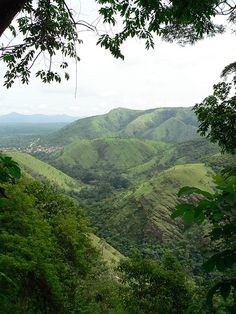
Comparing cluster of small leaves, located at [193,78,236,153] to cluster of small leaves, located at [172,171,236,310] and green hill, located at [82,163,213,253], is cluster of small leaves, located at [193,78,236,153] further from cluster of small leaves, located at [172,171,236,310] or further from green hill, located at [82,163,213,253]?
green hill, located at [82,163,213,253]

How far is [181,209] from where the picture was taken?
3.33 metres

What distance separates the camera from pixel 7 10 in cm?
380

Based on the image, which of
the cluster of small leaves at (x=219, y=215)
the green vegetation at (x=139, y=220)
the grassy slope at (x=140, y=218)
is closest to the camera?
the cluster of small leaves at (x=219, y=215)

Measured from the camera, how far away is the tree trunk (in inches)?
147

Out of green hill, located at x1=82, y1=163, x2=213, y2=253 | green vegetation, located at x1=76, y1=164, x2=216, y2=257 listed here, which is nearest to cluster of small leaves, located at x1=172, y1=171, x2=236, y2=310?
green vegetation, located at x1=76, y1=164, x2=216, y2=257

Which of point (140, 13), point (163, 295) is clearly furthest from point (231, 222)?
point (163, 295)

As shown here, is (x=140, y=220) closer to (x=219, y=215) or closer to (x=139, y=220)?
(x=139, y=220)

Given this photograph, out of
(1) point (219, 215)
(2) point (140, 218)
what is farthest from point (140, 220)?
(1) point (219, 215)

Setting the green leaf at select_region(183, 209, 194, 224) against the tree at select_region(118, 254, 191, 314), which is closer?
the green leaf at select_region(183, 209, 194, 224)

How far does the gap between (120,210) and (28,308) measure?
168584 mm

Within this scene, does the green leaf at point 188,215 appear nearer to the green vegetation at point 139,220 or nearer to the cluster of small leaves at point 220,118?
the cluster of small leaves at point 220,118

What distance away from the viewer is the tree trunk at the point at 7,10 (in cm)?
374

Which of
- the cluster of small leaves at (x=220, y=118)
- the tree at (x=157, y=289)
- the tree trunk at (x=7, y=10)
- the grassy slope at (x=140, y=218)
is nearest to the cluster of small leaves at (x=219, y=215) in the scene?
the tree trunk at (x=7, y=10)

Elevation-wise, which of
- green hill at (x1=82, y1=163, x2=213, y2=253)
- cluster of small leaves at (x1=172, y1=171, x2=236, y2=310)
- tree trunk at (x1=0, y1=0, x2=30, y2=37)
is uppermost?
tree trunk at (x1=0, y1=0, x2=30, y2=37)
